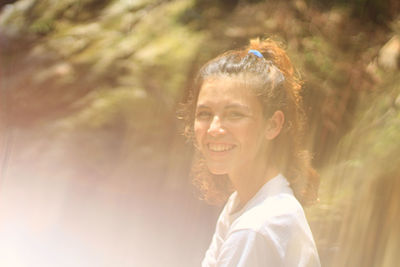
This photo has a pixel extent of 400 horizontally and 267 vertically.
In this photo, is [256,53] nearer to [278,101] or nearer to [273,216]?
[278,101]

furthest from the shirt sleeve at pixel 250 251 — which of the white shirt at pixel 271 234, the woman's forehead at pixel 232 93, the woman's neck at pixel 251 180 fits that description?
the woman's forehead at pixel 232 93

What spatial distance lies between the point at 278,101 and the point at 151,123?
1.80ft

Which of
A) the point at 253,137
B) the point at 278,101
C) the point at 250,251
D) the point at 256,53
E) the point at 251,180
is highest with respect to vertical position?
the point at 256,53

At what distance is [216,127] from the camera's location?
1.32 metres

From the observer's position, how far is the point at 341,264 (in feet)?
4.41

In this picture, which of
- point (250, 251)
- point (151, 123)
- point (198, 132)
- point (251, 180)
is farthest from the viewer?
point (151, 123)

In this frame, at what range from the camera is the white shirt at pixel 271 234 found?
1067 millimetres

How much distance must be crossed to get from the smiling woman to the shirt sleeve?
77 mm

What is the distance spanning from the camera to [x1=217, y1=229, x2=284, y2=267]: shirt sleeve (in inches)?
41.6

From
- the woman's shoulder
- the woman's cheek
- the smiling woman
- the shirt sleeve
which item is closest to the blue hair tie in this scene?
the smiling woman

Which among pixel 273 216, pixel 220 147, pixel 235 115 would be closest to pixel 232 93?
pixel 235 115

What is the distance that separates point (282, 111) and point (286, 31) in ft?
1.15

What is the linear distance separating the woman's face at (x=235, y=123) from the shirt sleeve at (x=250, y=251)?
0.90ft

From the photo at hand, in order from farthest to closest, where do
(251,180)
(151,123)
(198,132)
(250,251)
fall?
(151,123) < (198,132) < (251,180) < (250,251)
